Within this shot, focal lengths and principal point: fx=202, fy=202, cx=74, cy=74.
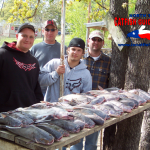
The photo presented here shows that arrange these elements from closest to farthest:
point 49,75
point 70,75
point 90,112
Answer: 1. point 90,112
2. point 49,75
3. point 70,75

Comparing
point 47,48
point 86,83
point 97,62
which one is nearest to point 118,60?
point 97,62

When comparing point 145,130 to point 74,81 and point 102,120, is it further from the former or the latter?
point 102,120

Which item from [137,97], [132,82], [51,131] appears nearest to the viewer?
[51,131]

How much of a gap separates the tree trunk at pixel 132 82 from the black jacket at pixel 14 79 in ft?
6.27

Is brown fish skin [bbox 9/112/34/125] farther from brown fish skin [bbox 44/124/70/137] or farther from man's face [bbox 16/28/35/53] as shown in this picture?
man's face [bbox 16/28/35/53]

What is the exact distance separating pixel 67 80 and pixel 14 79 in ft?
3.29

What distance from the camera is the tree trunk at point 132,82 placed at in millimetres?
Answer: 3854

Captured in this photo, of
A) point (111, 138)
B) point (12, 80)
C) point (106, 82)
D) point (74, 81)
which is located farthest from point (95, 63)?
point (12, 80)

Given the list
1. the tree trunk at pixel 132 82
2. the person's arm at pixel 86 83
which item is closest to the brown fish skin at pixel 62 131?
the person's arm at pixel 86 83

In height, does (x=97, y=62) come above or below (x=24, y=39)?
below

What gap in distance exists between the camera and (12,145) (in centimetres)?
190

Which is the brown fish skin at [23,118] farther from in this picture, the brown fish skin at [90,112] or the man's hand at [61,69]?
the man's hand at [61,69]

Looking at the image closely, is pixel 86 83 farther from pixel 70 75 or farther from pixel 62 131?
pixel 62 131

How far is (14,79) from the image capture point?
288 centimetres
